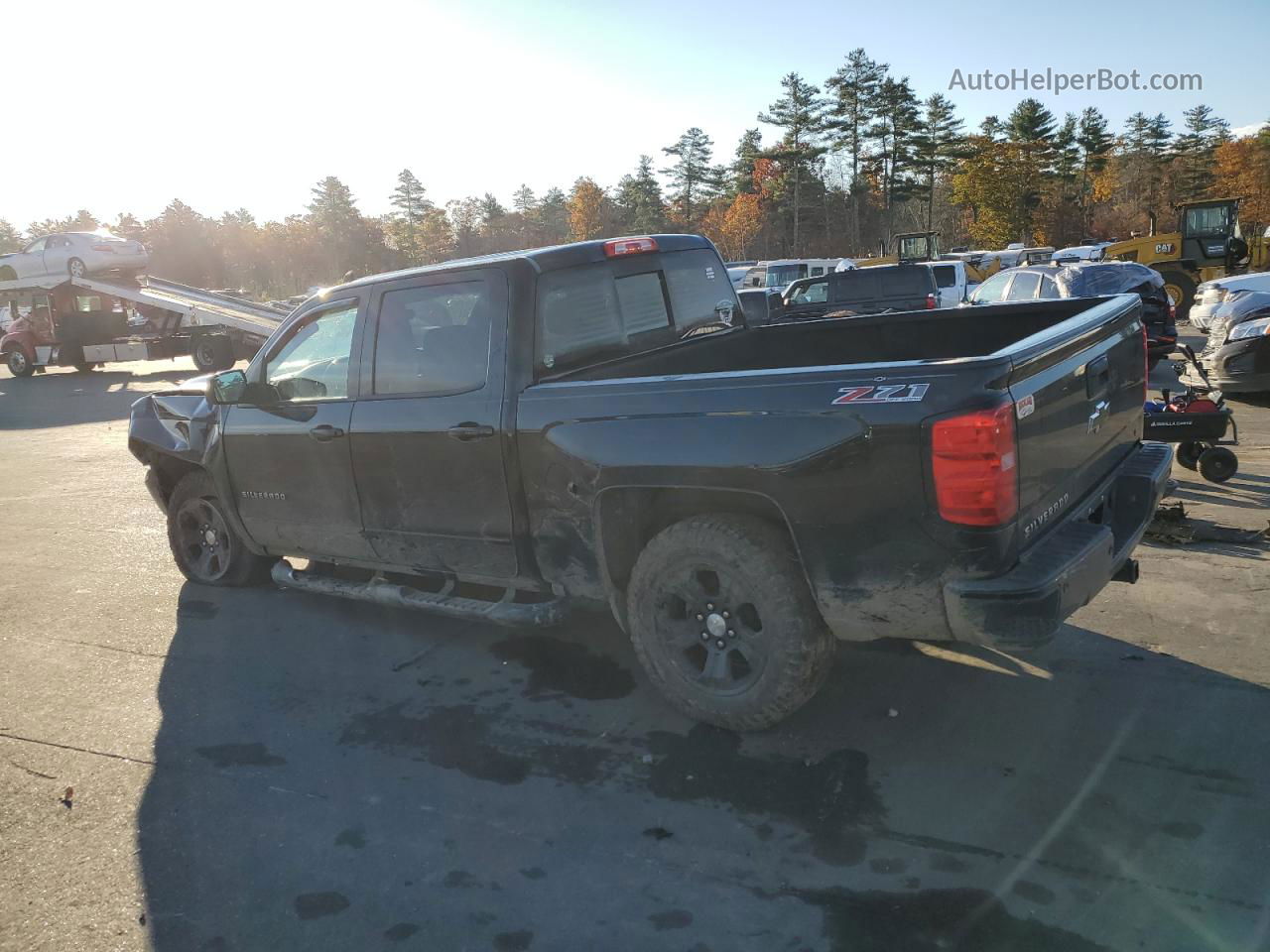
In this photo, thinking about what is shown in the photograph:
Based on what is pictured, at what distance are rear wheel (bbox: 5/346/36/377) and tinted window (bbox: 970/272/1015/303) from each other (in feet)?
78.8

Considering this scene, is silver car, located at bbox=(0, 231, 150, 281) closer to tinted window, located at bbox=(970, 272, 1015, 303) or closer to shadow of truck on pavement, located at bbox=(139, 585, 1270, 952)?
tinted window, located at bbox=(970, 272, 1015, 303)

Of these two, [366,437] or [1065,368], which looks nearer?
[1065,368]

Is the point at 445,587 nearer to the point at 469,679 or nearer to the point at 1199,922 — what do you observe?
the point at 469,679

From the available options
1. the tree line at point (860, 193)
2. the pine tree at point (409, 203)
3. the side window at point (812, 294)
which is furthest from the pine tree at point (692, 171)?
the side window at point (812, 294)

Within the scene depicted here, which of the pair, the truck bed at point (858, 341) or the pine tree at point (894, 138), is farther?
the pine tree at point (894, 138)

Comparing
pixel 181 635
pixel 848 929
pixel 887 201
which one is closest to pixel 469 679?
pixel 181 635

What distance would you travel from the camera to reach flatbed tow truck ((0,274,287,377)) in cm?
2373

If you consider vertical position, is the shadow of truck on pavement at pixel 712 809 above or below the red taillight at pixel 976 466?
below

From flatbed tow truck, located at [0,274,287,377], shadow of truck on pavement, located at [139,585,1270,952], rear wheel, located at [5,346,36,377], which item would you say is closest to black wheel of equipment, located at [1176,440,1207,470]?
shadow of truck on pavement, located at [139,585,1270,952]

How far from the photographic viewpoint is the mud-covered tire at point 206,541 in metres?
6.20

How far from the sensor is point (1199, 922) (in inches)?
104

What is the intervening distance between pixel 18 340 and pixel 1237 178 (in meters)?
72.5

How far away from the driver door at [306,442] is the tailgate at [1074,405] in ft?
10.8

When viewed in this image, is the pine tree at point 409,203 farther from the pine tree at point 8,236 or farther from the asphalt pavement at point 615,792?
the asphalt pavement at point 615,792
